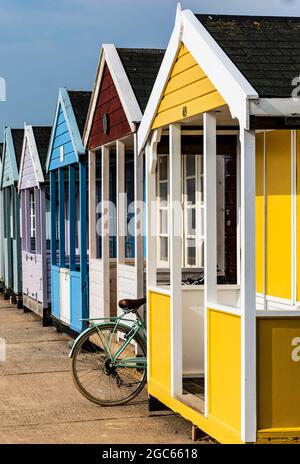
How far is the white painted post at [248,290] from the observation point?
626 centimetres

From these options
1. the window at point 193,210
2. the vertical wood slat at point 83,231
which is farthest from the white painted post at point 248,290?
the vertical wood slat at point 83,231

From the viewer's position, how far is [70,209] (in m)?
14.3

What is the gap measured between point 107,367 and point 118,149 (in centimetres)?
289

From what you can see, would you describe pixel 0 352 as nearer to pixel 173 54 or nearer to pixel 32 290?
pixel 32 290

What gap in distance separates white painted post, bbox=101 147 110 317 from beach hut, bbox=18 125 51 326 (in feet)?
16.3

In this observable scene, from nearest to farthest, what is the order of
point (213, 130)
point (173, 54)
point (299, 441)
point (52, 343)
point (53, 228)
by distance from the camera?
1. point (299, 441)
2. point (213, 130)
3. point (173, 54)
4. point (52, 343)
5. point (53, 228)

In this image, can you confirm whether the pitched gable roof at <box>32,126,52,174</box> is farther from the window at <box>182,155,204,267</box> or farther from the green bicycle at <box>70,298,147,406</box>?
the green bicycle at <box>70,298,147,406</box>

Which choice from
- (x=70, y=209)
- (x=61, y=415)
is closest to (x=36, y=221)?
(x=70, y=209)

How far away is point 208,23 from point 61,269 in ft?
26.3

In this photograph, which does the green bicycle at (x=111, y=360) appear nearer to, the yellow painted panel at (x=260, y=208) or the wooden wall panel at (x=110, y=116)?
the yellow painted panel at (x=260, y=208)

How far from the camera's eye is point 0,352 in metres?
13.1

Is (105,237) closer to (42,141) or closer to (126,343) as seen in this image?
(126,343)

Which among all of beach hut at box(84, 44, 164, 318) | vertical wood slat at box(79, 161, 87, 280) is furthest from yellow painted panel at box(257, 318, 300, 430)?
vertical wood slat at box(79, 161, 87, 280)
